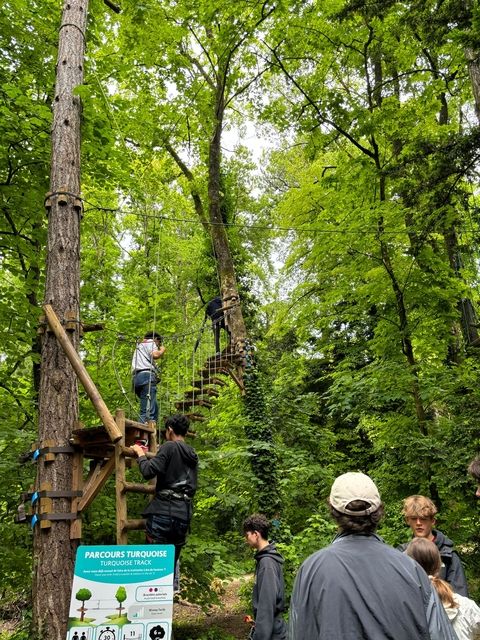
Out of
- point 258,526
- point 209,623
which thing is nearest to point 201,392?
point 209,623

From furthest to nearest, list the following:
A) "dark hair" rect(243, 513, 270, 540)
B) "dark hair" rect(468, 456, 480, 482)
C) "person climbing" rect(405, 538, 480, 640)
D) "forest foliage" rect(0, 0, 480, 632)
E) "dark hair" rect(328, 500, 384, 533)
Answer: "forest foliage" rect(0, 0, 480, 632), "dark hair" rect(243, 513, 270, 540), "dark hair" rect(468, 456, 480, 482), "person climbing" rect(405, 538, 480, 640), "dark hair" rect(328, 500, 384, 533)

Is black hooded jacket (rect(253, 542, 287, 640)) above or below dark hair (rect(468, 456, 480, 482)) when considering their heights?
below

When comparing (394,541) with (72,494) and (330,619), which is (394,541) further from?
(330,619)

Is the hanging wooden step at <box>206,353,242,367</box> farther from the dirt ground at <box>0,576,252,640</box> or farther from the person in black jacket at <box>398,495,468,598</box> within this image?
the person in black jacket at <box>398,495,468,598</box>

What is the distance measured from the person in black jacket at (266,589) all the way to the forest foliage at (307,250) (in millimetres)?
2352

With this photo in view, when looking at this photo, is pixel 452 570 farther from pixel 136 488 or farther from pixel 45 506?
pixel 45 506

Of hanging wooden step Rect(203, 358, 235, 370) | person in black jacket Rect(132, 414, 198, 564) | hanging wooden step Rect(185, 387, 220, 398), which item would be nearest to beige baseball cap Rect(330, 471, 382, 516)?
person in black jacket Rect(132, 414, 198, 564)

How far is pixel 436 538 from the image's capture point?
10.1 feet

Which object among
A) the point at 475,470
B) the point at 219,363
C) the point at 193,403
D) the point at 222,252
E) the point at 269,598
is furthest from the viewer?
the point at 222,252

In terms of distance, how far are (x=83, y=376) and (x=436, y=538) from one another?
2.94 metres

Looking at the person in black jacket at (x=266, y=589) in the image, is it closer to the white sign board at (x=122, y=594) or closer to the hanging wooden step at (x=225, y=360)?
the white sign board at (x=122, y=594)

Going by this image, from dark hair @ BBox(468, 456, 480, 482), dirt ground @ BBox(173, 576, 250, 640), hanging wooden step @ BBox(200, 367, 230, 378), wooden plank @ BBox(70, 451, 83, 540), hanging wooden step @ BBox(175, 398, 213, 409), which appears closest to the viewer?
dark hair @ BBox(468, 456, 480, 482)

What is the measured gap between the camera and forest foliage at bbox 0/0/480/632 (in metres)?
6.46

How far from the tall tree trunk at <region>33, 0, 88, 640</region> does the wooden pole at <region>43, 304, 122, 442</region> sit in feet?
0.53
